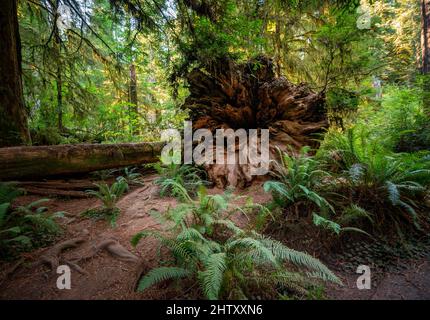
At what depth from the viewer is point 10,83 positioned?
480 cm

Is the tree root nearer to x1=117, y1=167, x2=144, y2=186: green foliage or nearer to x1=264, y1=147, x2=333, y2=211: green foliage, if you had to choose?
x1=264, y1=147, x2=333, y2=211: green foliage

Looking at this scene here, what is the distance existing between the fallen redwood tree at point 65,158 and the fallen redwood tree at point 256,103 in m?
1.90

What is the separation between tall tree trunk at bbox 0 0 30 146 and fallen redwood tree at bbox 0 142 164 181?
3.53 ft

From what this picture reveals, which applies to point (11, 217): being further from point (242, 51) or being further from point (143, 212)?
point (242, 51)

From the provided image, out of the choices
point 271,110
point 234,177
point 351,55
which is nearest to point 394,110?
point 351,55

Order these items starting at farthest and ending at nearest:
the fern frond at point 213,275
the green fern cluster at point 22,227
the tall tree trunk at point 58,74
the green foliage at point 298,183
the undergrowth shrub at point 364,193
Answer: the tall tree trunk at point 58,74 → the green foliage at point 298,183 → the undergrowth shrub at point 364,193 → the green fern cluster at point 22,227 → the fern frond at point 213,275

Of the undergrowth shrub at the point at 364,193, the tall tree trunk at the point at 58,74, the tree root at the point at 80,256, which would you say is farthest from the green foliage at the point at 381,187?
the tall tree trunk at the point at 58,74

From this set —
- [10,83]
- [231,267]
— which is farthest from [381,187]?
[10,83]

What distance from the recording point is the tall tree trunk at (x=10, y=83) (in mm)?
4730

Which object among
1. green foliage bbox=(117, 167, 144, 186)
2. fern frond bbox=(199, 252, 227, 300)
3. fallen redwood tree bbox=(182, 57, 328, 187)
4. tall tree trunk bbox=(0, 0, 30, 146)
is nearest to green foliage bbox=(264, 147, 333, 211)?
fern frond bbox=(199, 252, 227, 300)

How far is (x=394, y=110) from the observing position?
6.35 m

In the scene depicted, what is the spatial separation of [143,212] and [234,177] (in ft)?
6.51

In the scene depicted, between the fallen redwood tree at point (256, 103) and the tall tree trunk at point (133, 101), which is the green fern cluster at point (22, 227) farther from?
the tall tree trunk at point (133, 101)

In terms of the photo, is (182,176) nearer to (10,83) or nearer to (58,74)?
(10,83)
